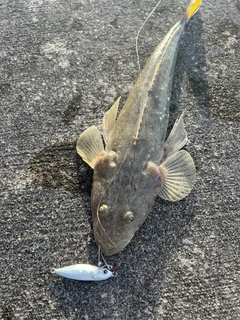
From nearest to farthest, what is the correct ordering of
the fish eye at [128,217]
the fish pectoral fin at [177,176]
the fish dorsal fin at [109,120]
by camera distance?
the fish eye at [128,217], the fish pectoral fin at [177,176], the fish dorsal fin at [109,120]

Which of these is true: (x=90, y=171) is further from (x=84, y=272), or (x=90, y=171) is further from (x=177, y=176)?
(x=84, y=272)

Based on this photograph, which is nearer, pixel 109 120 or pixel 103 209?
pixel 103 209

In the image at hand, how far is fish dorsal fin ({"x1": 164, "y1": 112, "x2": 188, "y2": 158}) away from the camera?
10.3 ft

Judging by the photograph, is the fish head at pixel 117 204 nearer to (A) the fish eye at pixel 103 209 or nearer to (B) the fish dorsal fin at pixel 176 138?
(A) the fish eye at pixel 103 209

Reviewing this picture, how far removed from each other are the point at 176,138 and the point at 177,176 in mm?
393

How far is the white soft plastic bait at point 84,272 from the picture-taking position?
2609 millimetres

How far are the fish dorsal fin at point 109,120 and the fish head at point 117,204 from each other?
39 cm

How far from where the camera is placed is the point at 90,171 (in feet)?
10.1

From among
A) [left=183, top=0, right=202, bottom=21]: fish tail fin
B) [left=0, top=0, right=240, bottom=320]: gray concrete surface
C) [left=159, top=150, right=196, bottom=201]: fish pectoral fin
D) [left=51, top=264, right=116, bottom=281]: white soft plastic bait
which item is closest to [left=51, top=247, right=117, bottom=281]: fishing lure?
[left=51, top=264, right=116, bottom=281]: white soft plastic bait

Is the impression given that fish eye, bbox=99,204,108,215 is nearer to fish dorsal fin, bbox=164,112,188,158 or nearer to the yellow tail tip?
fish dorsal fin, bbox=164,112,188,158

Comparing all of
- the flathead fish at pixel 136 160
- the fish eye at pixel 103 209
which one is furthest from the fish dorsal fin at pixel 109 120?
the fish eye at pixel 103 209

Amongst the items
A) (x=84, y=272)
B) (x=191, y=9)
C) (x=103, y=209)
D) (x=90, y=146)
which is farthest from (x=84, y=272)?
(x=191, y=9)

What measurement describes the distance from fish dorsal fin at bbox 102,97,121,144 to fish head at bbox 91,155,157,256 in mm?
386

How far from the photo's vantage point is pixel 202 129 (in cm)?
343
